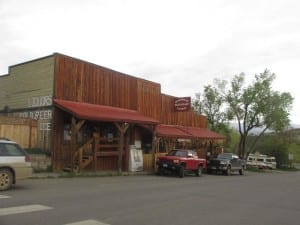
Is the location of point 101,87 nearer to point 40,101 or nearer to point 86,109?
point 86,109

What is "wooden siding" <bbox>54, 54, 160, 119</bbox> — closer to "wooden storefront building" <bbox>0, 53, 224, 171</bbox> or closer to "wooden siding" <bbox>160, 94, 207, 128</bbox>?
"wooden storefront building" <bbox>0, 53, 224, 171</bbox>

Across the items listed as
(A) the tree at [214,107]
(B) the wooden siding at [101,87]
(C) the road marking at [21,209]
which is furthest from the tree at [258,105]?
(C) the road marking at [21,209]

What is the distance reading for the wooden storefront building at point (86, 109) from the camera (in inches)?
901

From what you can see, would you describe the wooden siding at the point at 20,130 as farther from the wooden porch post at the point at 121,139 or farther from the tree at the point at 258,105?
the tree at the point at 258,105

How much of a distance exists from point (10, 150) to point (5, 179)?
1.05m

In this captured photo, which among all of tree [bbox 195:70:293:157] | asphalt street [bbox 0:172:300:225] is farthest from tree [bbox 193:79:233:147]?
asphalt street [bbox 0:172:300:225]

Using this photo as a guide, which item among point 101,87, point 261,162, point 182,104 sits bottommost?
point 261,162

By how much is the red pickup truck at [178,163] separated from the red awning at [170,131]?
354 cm

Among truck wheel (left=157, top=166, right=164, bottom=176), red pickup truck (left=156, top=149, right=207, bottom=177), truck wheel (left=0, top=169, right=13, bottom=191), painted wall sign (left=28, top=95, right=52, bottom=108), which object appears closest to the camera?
truck wheel (left=0, top=169, right=13, bottom=191)

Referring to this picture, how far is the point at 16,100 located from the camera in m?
25.8

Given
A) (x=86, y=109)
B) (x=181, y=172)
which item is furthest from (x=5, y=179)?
(x=181, y=172)

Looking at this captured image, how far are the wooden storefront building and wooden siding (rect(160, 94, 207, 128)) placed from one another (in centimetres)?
A: 245

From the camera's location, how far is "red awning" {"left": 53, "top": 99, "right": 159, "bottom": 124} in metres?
22.0

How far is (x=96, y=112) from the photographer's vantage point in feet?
77.5
